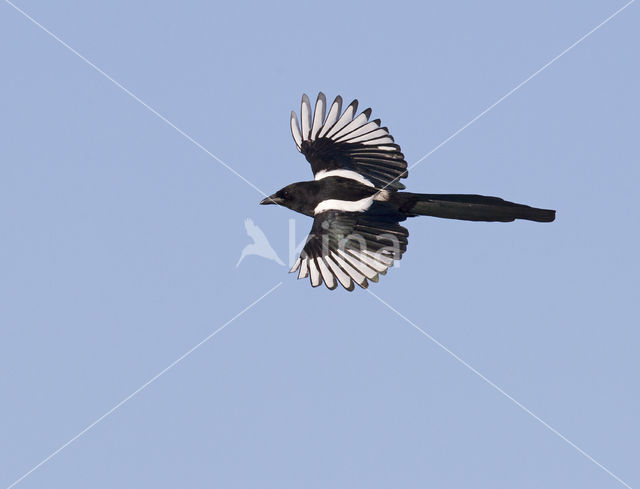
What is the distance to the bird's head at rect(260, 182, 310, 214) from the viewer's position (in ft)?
19.5

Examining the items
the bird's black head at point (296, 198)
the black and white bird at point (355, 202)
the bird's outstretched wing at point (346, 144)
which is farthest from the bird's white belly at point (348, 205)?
the bird's outstretched wing at point (346, 144)

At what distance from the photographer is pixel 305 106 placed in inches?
249

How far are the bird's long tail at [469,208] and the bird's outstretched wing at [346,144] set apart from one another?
0.47 m

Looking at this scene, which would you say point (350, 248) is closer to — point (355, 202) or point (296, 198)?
point (355, 202)

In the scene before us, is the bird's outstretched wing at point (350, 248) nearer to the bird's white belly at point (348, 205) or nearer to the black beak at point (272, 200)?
the bird's white belly at point (348, 205)

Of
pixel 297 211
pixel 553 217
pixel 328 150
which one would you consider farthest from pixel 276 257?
pixel 553 217

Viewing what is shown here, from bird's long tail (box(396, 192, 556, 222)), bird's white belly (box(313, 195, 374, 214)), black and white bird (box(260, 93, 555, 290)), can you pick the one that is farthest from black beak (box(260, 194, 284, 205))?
bird's long tail (box(396, 192, 556, 222))

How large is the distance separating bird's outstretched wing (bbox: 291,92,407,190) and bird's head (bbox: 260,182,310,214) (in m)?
0.21

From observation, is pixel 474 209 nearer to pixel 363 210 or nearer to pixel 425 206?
pixel 425 206

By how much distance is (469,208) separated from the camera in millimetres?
5547

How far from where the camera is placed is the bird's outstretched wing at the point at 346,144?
6109 mm

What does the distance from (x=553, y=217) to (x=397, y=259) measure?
3.17 ft

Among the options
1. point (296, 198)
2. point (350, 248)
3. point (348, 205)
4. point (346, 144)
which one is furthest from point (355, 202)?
point (346, 144)

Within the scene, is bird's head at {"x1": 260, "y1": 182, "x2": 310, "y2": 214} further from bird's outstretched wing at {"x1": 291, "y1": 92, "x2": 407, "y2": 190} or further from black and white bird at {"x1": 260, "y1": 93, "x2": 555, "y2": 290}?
bird's outstretched wing at {"x1": 291, "y1": 92, "x2": 407, "y2": 190}
